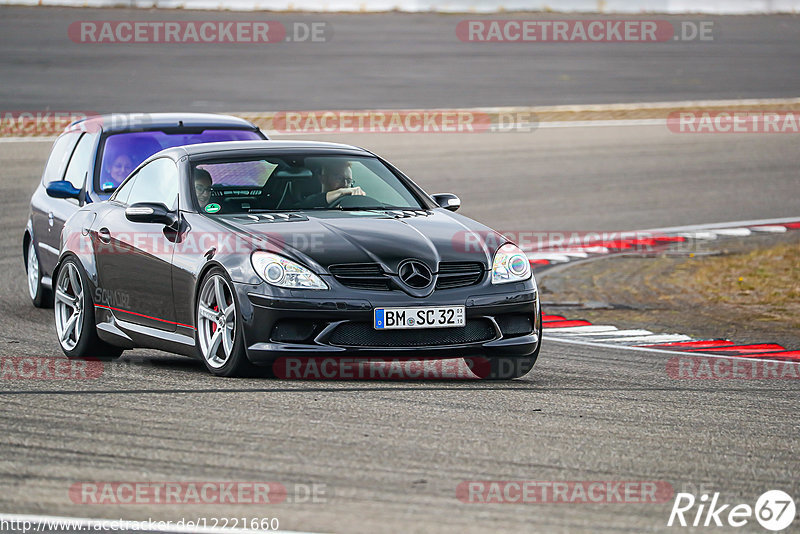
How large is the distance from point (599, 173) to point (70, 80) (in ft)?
41.4

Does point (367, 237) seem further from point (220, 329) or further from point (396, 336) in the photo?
point (220, 329)

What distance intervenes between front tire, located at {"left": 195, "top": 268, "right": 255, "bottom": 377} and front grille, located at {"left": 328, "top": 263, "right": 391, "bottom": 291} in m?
0.60

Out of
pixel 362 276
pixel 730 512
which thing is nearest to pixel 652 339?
pixel 362 276

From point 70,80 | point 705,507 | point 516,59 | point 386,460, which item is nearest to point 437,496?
point 386,460

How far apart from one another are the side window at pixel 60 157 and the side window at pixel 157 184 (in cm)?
320

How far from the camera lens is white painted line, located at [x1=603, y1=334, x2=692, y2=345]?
11.3 meters

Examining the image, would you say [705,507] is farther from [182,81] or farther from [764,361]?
[182,81]

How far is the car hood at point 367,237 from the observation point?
7.90 m

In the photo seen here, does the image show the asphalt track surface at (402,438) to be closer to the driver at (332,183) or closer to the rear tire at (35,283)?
the driver at (332,183)

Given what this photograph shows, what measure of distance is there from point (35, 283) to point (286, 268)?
5726 mm

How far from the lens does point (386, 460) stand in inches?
234

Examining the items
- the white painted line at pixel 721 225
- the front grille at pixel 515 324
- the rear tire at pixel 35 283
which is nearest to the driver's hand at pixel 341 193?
the front grille at pixel 515 324

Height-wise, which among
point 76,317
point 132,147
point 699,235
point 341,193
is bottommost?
point 699,235

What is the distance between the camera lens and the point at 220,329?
8.05 m
